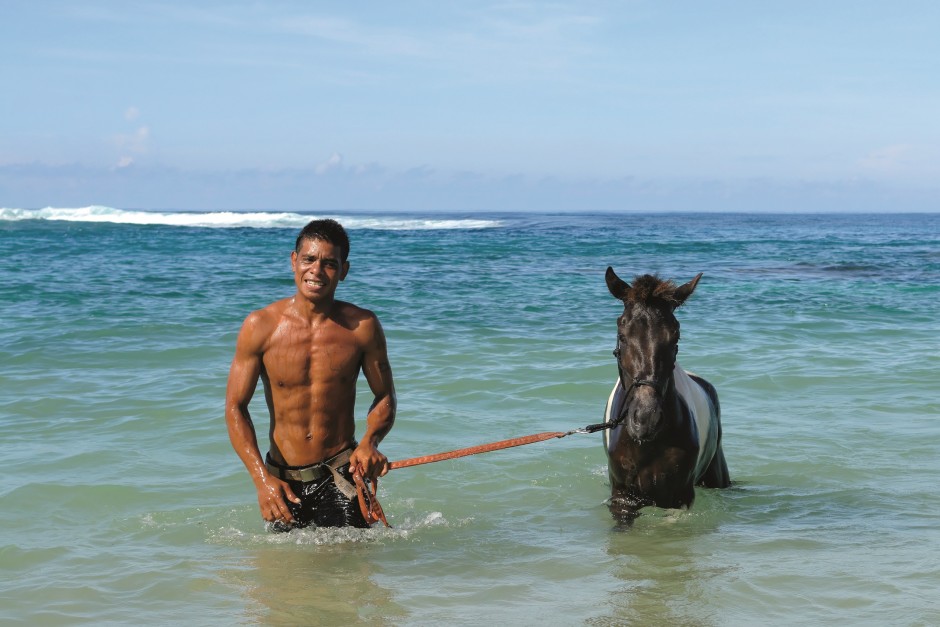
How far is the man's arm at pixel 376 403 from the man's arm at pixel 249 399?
14.7 inches

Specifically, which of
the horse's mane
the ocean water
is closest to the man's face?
the ocean water

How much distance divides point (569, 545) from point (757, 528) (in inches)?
43.0

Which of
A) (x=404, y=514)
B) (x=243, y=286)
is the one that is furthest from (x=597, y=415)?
(x=243, y=286)

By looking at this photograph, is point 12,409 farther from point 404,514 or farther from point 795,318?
point 795,318

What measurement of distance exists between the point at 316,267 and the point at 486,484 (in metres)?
2.63

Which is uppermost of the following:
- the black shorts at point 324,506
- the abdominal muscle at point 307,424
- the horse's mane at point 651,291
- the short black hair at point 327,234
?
the short black hair at point 327,234

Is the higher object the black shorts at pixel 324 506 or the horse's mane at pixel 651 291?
the horse's mane at pixel 651 291

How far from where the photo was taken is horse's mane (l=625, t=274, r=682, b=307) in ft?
15.0

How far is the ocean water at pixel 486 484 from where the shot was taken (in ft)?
14.3

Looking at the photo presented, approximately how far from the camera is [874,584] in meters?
4.43

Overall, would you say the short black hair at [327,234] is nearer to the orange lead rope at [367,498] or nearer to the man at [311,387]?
the man at [311,387]

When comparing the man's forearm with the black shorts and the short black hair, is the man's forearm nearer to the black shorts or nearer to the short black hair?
the black shorts

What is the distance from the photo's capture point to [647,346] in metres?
4.51

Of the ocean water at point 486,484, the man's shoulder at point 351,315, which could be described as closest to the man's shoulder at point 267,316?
the man's shoulder at point 351,315
